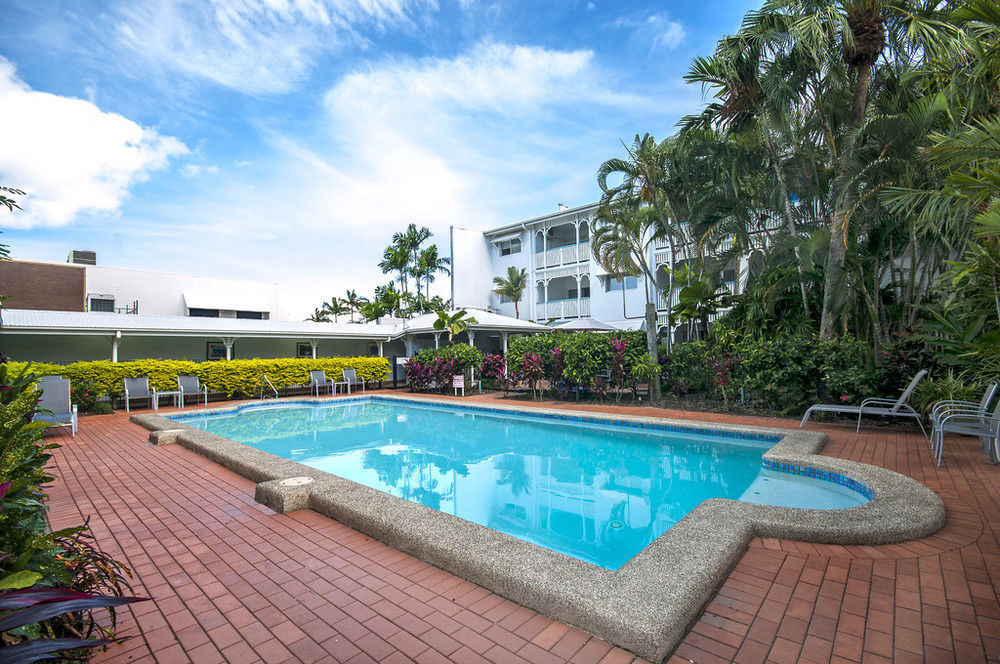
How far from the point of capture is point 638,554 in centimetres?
320

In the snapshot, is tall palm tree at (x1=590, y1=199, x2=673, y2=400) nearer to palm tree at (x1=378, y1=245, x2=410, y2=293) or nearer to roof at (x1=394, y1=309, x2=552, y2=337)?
roof at (x1=394, y1=309, x2=552, y2=337)

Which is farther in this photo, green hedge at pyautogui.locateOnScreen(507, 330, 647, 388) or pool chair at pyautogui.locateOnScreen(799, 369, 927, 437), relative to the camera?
green hedge at pyautogui.locateOnScreen(507, 330, 647, 388)

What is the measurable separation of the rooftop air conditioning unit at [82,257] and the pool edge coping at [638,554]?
35032mm

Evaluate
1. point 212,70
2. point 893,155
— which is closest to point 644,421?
point 893,155

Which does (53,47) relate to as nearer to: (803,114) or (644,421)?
(644,421)

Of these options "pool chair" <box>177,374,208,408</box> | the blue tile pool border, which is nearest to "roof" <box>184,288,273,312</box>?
"pool chair" <box>177,374,208,408</box>

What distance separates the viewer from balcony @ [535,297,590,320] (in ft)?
84.5

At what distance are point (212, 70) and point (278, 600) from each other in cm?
1050

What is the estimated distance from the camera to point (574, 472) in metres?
7.39

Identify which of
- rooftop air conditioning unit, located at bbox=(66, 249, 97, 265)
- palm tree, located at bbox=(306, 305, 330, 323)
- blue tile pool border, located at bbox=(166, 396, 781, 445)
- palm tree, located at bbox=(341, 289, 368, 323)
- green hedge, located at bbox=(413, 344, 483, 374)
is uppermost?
rooftop air conditioning unit, located at bbox=(66, 249, 97, 265)

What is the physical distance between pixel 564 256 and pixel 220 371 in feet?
58.5

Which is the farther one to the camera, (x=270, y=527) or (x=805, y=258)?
(x=805, y=258)

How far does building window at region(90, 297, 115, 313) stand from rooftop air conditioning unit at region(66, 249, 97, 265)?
23.9 feet

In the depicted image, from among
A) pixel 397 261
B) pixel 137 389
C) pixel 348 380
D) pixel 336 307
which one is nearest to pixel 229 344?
pixel 137 389
